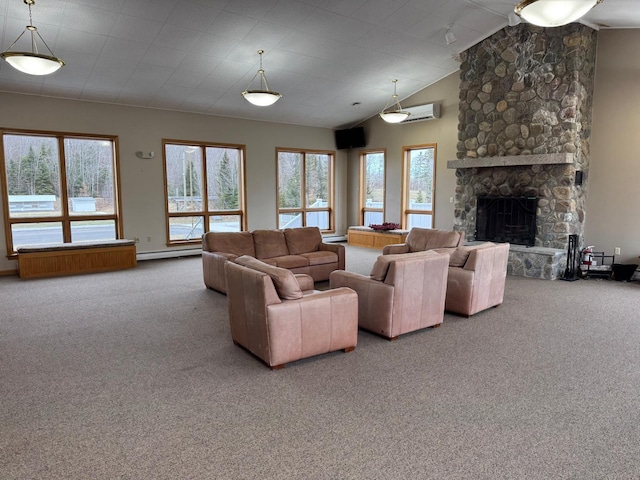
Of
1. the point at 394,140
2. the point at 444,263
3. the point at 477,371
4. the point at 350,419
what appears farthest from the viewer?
the point at 394,140

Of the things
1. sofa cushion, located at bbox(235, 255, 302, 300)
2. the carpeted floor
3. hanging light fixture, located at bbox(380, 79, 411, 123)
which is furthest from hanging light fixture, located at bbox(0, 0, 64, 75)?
hanging light fixture, located at bbox(380, 79, 411, 123)

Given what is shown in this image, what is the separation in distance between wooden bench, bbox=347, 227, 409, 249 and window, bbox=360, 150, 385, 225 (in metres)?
0.77

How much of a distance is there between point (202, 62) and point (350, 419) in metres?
6.01

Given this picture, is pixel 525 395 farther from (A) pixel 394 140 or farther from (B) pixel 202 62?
(A) pixel 394 140

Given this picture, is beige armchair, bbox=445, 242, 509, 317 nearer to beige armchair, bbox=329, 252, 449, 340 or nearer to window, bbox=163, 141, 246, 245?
beige armchair, bbox=329, 252, 449, 340

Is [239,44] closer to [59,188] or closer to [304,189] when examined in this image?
[59,188]

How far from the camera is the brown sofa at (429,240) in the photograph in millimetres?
5871

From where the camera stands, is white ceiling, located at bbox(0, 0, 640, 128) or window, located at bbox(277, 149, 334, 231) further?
window, located at bbox(277, 149, 334, 231)

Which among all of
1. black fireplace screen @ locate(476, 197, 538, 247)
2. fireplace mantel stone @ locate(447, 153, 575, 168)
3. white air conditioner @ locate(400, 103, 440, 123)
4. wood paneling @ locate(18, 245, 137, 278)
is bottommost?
wood paneling @ locate(18, 245, 137, 278)

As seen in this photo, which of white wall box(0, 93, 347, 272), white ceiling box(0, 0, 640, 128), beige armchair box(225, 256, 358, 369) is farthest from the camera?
white wall box(0, 93, 347, 272)

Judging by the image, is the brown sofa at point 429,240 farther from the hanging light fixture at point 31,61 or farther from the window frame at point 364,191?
the hanging light fixture at point 31,61

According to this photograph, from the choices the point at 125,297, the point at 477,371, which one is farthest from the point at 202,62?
the point at 477,371

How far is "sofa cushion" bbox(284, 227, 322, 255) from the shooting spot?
645cm

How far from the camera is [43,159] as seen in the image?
729 cm
